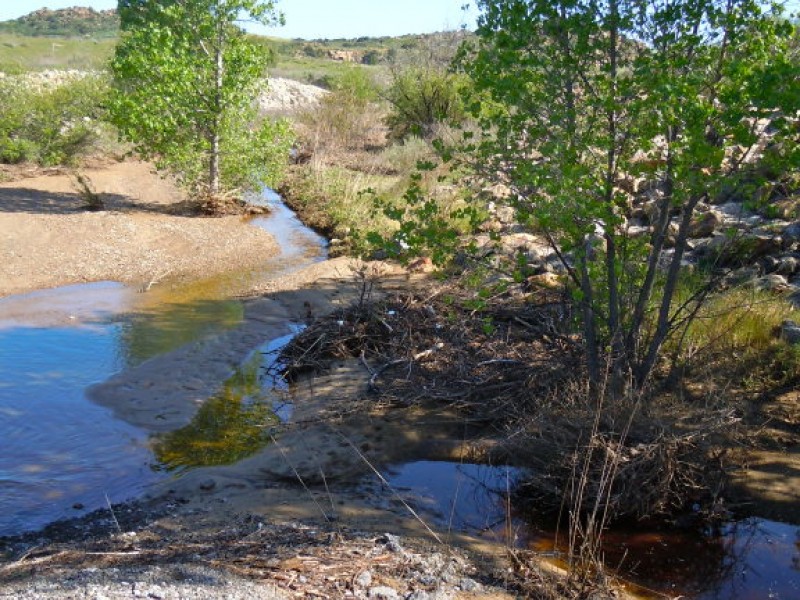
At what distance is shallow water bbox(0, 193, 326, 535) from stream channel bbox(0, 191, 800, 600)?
17 mm

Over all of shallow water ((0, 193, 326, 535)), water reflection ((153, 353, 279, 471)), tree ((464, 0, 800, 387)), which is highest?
tree ((464, 0, 800, 387))

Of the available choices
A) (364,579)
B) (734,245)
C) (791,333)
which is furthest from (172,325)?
(791,333)

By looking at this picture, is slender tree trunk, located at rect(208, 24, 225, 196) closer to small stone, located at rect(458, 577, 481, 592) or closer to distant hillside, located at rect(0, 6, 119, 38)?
small stone, located at rect(458, 577, 481, 592)

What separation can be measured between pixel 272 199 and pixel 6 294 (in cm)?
997

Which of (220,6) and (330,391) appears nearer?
(330,391)

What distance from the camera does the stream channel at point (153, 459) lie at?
16.4ft

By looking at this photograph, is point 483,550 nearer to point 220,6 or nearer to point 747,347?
point 747,347

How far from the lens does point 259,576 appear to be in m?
3.85

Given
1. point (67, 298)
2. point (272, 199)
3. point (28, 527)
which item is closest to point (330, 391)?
point (28, 527)

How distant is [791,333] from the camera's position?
7.36 metres

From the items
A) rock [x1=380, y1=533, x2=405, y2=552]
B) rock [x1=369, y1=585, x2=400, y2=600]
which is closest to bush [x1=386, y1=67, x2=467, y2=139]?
rock [x1=380, y1=533, x2=405, y2=552]

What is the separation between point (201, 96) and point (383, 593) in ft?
47.6

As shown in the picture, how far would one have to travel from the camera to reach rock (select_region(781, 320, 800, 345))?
24.0 feet

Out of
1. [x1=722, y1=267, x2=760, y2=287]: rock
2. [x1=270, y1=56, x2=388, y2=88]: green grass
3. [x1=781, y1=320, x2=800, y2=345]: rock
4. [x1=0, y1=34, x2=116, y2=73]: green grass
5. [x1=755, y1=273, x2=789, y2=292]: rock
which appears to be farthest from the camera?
[x1=270, y1=56, x2=388, y2=88]: green grass
